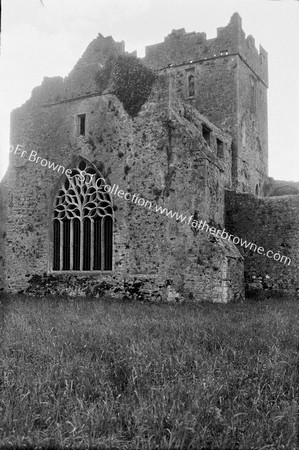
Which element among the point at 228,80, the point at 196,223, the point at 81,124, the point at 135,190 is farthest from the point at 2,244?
the point at 228,80

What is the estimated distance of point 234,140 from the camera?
22594 mm

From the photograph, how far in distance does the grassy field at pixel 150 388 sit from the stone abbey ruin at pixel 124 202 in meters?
7.08

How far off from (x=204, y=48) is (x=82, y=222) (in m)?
12.3

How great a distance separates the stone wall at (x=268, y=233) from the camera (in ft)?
51.7

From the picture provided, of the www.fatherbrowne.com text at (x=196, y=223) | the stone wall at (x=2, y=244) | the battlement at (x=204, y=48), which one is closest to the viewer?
the www.fatherbrowne.com text at (x=196, y=223)

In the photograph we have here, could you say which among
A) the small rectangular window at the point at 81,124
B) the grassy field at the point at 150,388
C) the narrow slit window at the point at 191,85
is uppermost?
the narrow slit window at the point at 191,85

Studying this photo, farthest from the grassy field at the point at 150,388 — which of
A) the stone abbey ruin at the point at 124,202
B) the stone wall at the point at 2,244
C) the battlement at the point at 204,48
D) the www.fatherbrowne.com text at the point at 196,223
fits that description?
the battlement at the point at 204,48

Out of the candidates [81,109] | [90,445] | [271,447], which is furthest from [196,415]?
[81,109]

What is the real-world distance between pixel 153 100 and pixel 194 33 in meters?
10.5

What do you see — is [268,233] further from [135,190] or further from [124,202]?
[124,202]

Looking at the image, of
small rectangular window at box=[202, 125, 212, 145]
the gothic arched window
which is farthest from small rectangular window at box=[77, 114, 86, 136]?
small rectangular window at box=[202, 125, 212, 145]

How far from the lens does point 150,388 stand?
4.40 m

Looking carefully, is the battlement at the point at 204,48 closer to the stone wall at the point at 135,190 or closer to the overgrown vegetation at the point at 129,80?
the stone wall at the point at 135,190

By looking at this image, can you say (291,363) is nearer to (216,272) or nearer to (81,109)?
(216,272)
